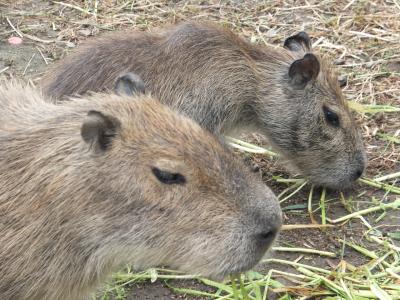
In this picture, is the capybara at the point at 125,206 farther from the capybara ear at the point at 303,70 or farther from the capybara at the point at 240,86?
the capybara ear at the point at 303,70

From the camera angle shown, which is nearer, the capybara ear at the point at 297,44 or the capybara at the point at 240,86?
the capybara at the point at 240,86

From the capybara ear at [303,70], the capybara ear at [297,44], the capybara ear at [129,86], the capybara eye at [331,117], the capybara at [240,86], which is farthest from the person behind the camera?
the capybara ear at [297,44]

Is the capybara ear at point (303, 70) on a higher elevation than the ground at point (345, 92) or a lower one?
higher

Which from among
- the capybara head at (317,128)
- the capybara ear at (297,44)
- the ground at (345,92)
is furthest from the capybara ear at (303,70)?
the ground at (345,92)

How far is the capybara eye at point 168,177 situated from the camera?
3691 mm

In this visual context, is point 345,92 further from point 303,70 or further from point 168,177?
point 168,177

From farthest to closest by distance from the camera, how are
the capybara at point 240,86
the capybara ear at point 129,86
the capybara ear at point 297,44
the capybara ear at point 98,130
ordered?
the capybara ear at point 297,44
the capybara at point 240,86
the capybara ear at point 129,86
the capybara ear at point 98,130

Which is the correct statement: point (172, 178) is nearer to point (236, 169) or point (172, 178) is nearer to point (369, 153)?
point (236, 169)

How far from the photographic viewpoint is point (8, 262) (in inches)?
150

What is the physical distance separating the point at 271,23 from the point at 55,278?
517 cm

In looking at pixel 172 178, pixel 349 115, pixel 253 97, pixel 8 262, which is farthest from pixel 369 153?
pixel 8 262

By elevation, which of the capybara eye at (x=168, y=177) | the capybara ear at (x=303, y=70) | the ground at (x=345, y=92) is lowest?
the ground at (x=345, y=92)

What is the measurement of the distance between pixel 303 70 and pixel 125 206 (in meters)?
2.70

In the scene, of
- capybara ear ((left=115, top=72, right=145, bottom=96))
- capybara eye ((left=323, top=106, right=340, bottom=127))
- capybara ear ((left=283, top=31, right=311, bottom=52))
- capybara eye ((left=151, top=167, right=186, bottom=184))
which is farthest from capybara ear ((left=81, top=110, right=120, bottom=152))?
capybara ear ((left=283, top=31, right=311, bottom=52))
